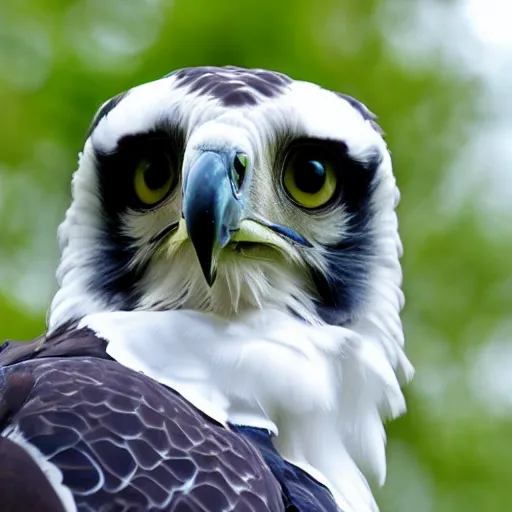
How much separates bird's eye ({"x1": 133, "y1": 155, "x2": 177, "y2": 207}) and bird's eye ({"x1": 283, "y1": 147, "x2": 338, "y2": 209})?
23 centimetres

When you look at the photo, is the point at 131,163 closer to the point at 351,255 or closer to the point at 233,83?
the point at 233,83

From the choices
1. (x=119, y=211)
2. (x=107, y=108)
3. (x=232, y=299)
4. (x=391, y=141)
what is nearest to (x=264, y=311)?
(x=232, y=299)

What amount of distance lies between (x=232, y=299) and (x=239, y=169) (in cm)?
26

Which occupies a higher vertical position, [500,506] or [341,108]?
[341,108]

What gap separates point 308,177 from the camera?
80.7 inches

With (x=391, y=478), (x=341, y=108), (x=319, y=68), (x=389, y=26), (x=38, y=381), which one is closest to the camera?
(x=38, y=381)

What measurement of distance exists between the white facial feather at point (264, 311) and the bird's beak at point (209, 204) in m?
0.05

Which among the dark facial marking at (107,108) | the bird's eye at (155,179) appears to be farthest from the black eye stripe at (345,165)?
the dark facial marking at (107,108)

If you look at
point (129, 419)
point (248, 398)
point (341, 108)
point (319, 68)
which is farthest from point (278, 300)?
point (319, 68)

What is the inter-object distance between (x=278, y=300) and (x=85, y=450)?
0.66 meters

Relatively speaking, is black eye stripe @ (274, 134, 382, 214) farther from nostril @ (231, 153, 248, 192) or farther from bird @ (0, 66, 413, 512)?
nostril @ (231, 153, 248, 192)

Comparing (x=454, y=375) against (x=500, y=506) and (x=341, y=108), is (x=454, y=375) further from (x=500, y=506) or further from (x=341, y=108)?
(x=341, y=108)

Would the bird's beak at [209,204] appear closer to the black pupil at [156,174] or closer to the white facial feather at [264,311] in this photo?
the white facial feather at [264,311]

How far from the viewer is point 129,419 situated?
1.47 m
